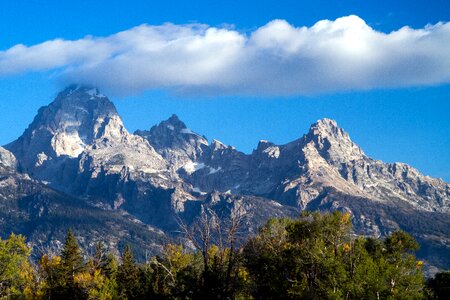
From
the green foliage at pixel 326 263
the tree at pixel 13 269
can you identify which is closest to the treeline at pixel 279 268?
the green foliage at pixel 326 263

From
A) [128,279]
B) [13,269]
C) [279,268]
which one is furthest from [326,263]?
[13,269]

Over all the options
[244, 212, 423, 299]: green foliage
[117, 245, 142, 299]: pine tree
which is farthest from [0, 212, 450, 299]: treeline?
[117, 245, 142, 299]: pine tree

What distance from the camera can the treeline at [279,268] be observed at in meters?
91.5

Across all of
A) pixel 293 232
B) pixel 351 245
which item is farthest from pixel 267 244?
pixel 351 245

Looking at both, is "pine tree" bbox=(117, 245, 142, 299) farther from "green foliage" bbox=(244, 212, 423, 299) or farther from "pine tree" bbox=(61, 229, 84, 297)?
"green foliage" bbox=(244, 212, 423, 299)

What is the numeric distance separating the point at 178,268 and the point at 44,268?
30.5 meters

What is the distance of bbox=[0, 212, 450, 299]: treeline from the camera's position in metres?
91.5

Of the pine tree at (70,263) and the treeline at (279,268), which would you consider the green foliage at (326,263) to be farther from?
the pine tree at (70,263)

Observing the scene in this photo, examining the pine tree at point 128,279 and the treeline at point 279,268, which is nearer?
the treeline at point 279,268

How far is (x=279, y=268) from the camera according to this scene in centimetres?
10131

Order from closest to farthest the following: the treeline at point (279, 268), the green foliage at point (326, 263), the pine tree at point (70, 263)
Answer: the treeline at point (279, 268), the green foliage at point (326, 263), the pine tree at point (70, 263)

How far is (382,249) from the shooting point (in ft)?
350

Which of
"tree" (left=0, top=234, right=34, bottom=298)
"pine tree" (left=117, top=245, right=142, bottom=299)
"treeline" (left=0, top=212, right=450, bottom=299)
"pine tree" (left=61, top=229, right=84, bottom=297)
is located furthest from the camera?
"pine tree" (left=117, top=245, right=142, bottom=299)

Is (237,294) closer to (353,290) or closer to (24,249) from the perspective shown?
(353,290)
